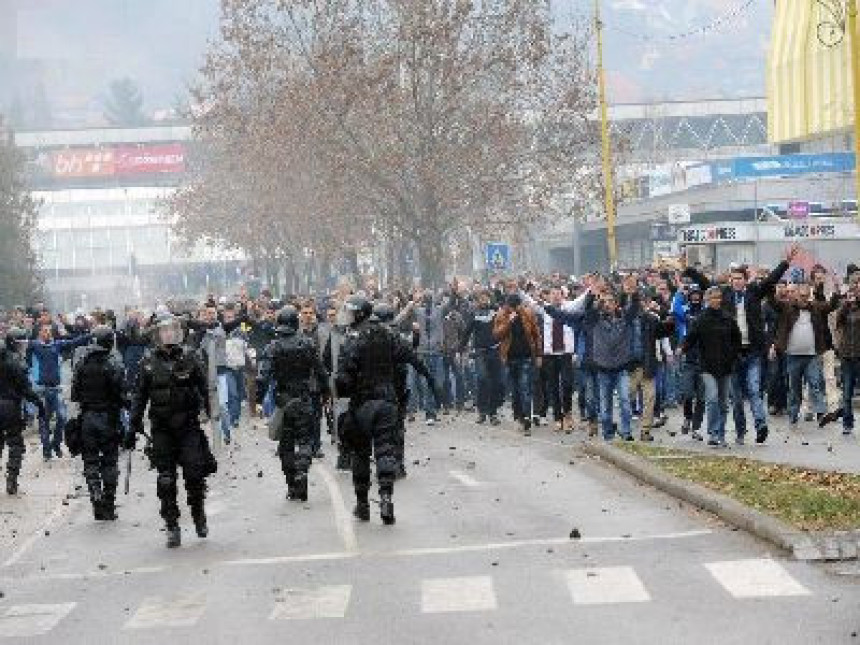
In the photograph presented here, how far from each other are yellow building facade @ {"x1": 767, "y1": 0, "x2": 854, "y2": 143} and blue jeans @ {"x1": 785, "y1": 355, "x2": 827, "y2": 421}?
1539 inches

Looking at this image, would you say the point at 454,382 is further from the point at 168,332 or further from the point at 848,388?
the point at 168,332

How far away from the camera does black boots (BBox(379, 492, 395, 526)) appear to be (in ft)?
45.0

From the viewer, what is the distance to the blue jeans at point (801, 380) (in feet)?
68.6

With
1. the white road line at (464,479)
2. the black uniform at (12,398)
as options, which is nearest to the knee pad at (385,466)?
the white road line at (464,479)

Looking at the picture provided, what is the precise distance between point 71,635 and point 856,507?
5793 mm

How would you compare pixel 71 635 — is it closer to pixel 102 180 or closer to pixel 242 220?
pixel 242 220

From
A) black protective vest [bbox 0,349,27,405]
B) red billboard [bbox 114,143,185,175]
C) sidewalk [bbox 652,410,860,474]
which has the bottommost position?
sidewalk [bbox 652,410,860,474]

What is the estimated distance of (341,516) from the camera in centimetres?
1453

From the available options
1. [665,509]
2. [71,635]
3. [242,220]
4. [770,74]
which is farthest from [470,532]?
[242,220]

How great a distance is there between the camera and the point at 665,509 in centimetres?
1395

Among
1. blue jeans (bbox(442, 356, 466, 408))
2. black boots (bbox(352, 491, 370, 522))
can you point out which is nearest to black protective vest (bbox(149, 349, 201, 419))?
black boots (bbox(352, 491, 370, 522))

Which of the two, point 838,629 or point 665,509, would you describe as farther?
point 665,509

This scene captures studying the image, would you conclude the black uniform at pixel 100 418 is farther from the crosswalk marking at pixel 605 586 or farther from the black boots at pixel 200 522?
the crosswalk marking at pixel 605 586

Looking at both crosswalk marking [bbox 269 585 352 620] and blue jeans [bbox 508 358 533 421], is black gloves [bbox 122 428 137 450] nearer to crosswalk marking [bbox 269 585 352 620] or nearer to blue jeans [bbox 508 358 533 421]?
crosswalk marking [bbox 269 585 352 620]
